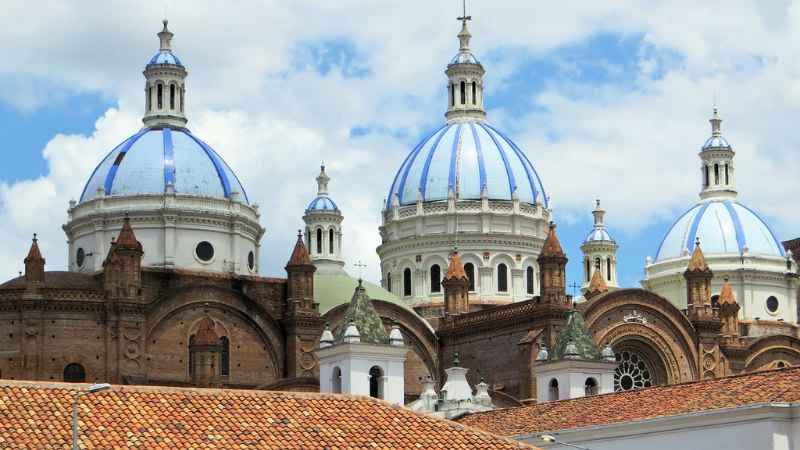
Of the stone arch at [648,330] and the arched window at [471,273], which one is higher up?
the arched window at [471,273]

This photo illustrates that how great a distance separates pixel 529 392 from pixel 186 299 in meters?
15.0

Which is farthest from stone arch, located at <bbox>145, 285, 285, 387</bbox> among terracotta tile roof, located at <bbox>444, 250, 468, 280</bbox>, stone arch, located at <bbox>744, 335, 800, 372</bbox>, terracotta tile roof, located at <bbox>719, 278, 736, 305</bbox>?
terracotta tile roof, located at <bbox>719, 278, 736, 305</bbox>

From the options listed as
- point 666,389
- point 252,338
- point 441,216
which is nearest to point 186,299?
point 252,338

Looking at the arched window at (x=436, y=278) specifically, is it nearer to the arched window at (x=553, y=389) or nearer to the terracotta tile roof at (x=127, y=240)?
the terracotta tile roof at (x=127, y=240)

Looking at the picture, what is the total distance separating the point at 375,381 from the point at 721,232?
3766 centimetres

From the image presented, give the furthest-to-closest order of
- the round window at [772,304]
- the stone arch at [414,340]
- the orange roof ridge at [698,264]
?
1. the round window at [772,304]
2. the orange roof ridge at [698,264]
3. the stone arch at [414,340]

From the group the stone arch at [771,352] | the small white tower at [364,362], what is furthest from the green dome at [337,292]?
the stone arch at [771,352]

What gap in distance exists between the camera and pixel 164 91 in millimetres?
84250

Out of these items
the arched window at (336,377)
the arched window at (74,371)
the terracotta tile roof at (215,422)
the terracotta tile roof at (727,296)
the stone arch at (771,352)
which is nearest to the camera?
the terracotta tile roof at (215,422)

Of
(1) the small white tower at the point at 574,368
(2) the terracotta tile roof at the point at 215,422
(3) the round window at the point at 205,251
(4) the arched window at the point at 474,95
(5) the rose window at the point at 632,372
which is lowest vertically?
(2) the terracotta tile roof at the point at 215,422

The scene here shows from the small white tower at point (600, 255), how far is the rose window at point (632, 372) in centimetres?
2414

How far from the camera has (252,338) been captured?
77938 mm

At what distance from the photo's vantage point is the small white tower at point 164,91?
275 ft

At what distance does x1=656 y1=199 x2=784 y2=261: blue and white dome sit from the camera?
9869 cm
